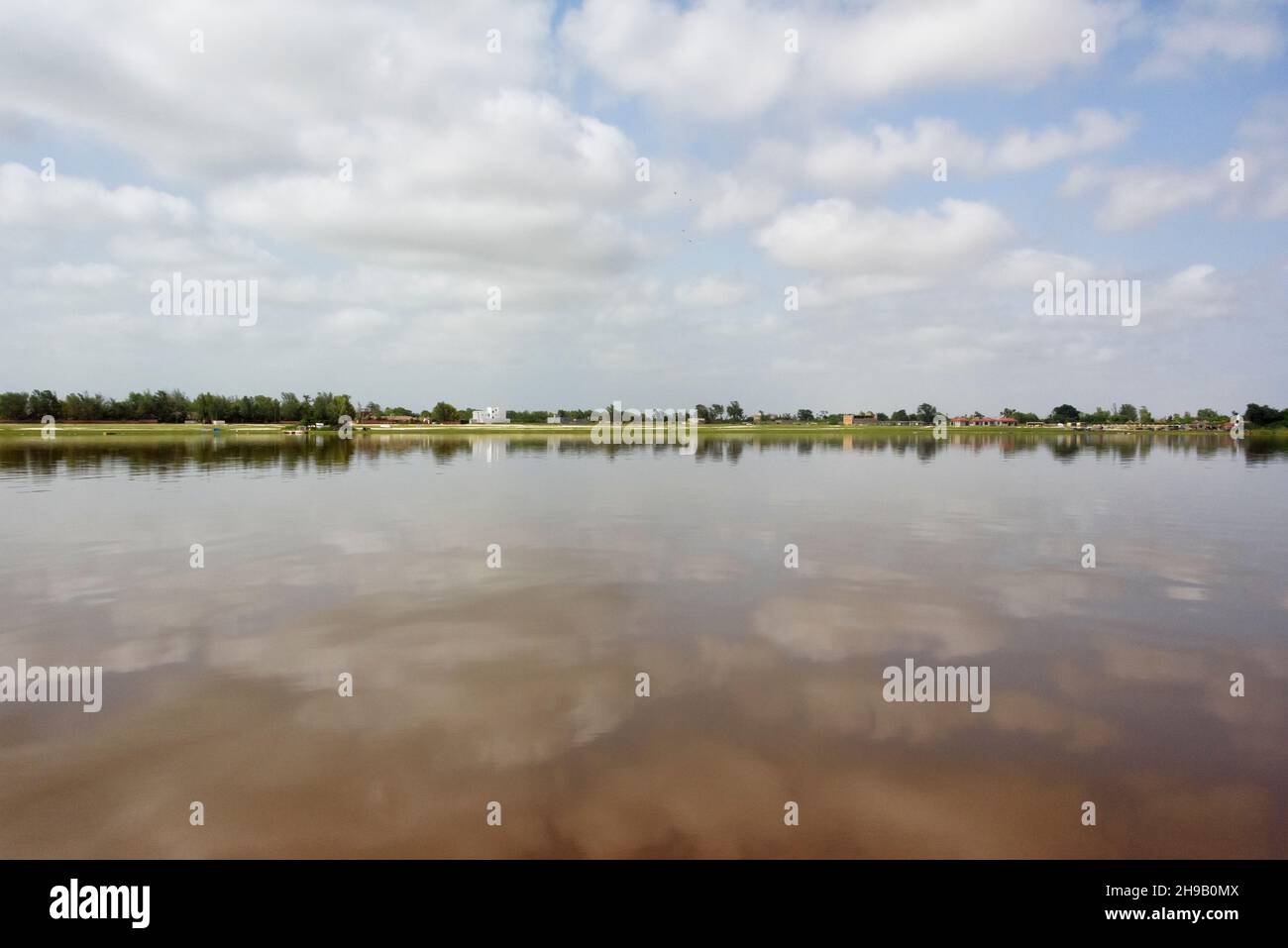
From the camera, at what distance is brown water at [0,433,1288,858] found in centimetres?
639

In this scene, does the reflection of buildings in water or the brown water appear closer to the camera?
the brown water

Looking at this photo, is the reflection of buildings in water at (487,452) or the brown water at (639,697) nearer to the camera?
the brown water at (639,697)

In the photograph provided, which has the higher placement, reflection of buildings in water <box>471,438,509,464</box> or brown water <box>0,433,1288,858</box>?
reflection of buildings in water <box>471,438,509,464</box>

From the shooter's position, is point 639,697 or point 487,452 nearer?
point 639,697

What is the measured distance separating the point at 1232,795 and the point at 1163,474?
5228 cm

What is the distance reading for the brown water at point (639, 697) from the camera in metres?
6.39

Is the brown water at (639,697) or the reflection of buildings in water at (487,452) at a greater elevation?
the reflection of buildings in water at (487,452)

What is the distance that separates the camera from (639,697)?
30.2 feet

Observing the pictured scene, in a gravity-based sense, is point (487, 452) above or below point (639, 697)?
above
